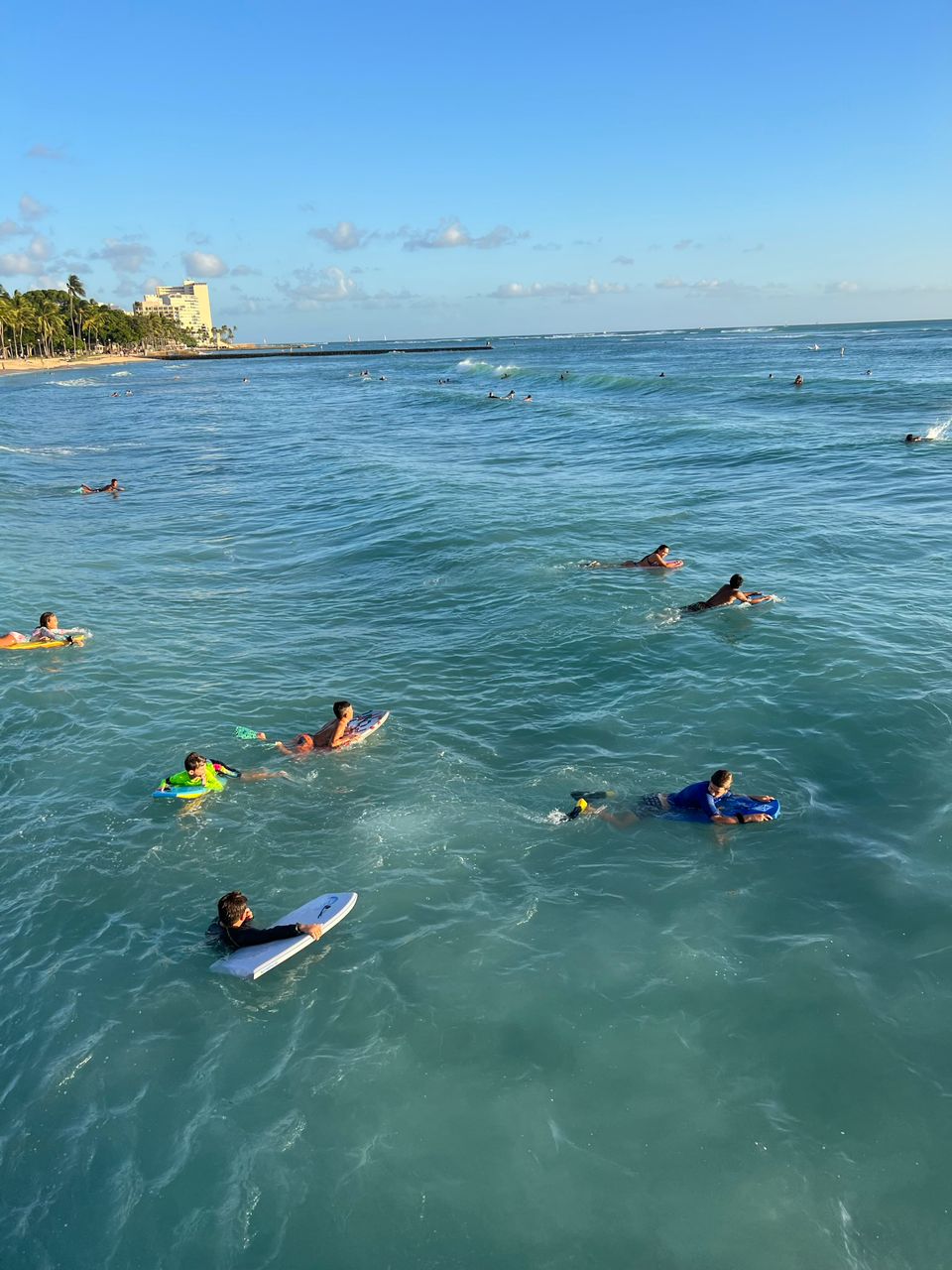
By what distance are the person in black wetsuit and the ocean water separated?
39 cm

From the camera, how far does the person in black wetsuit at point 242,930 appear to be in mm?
9641

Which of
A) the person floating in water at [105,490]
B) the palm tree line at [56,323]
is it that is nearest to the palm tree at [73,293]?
the palm tree line at [56,323]

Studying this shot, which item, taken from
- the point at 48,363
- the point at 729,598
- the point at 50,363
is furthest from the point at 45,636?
the point at 50,363

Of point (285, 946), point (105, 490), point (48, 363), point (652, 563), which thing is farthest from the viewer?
point (48, 363)

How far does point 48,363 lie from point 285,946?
565 ft

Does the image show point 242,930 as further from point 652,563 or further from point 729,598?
point 652,563

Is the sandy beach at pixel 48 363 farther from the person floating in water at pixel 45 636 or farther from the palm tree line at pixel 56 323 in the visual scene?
the person floating in water at pixel 45 636

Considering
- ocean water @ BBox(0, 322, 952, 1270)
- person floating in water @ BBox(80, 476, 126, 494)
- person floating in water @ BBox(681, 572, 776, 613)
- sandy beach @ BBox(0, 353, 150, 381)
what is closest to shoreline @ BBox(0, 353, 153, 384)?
sandy beach @ BBox(0, 353, 150, 381)

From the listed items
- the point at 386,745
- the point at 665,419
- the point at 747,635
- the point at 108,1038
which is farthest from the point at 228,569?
the point at 665,419

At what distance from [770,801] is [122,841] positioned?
9.44 meters

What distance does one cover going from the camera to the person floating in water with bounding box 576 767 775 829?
38.6 ft

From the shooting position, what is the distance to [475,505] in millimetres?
33219

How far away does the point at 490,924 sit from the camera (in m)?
10.2

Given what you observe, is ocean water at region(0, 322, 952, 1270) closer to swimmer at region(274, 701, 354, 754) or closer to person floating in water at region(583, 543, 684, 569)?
swimmer at region(274, 701, 354, 754)
